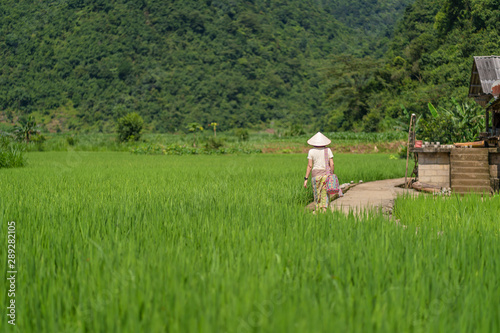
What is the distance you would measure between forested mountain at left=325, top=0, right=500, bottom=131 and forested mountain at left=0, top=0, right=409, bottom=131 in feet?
41.0

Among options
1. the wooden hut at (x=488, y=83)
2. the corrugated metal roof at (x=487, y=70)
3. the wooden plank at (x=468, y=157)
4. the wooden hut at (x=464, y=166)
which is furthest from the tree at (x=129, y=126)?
the wooden plank at (x=468, y=157)

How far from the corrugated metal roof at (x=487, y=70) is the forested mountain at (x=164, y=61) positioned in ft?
170

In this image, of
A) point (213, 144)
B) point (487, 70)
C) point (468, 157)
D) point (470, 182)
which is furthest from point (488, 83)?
point (213, 144)

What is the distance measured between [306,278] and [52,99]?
74488 millimetres

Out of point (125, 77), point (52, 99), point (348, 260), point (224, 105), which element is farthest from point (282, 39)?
point (348, 260)

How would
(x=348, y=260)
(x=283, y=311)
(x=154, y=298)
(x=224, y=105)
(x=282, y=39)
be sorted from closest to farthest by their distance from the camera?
1. (x=283, y=311)
2. (x=154, y=298)
3. (x=348, y=260)
4. (x=224, y=105)
5. (x=282, y=39)

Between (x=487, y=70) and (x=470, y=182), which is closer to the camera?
(x=470, y=182)

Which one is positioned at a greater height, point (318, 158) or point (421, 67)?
point (421, 67)

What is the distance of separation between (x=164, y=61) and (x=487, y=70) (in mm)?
71152

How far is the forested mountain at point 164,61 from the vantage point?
221 feet

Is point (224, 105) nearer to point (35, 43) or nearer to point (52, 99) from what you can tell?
point (52, 99)

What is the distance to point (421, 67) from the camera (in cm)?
3966

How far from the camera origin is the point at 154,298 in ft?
6.09

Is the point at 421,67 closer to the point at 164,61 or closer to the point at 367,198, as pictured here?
the point at 367,198
